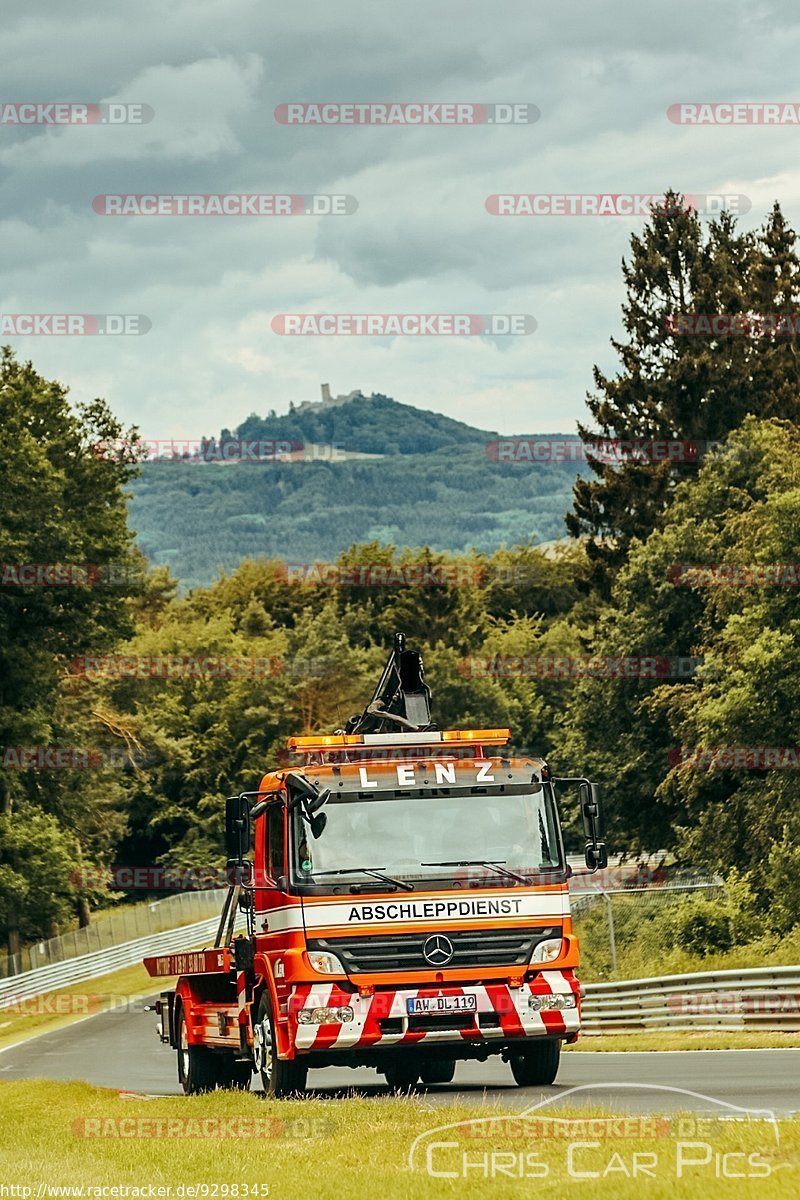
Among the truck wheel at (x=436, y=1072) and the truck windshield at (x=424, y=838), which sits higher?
the truck windshield at (x=424, y=838)

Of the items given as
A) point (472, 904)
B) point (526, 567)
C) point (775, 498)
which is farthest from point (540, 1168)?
point (526, 567)

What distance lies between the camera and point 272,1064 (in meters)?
17.0

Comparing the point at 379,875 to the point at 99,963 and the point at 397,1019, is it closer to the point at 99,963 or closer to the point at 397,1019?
the point at 397,1019

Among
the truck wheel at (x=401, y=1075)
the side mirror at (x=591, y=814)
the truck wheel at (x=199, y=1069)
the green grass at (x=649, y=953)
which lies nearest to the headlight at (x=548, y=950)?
the side mirror at (x=591, y=814)

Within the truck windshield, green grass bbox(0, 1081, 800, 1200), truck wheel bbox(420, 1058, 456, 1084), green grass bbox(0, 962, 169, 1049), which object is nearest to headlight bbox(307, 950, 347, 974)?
the truck windshield

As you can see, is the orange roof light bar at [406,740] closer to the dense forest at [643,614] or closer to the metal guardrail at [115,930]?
the dense forest at [643,614]

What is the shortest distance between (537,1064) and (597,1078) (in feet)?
4.97

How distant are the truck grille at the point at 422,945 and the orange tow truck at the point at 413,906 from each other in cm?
1

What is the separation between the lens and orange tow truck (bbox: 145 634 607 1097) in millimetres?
16141

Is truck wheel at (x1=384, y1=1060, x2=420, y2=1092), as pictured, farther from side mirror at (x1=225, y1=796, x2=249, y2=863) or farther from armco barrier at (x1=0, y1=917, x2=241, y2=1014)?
armco barrier at (x1=0, y1=917, x2=241, y2=1014)

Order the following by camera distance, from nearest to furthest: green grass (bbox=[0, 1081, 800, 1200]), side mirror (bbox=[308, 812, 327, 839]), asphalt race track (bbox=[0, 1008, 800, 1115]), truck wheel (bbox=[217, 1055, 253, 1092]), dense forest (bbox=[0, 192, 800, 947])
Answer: green grass (bbox=[0, 1081, 800, 1200]) → asphalt race track (bbox=[0, 1008, 800, 1115]) → side mirror (bbox=[308, 812, 327, 839]) → truck wheel (bbox=[217, 1055, 253, 1092]) → dense forest (bbox=[0, 192, 800, 947])

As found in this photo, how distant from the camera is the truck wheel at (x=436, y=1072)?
67.3 ft

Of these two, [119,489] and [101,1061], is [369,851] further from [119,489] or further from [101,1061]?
[119,489]

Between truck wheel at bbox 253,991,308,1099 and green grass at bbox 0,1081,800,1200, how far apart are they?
0.80ft
